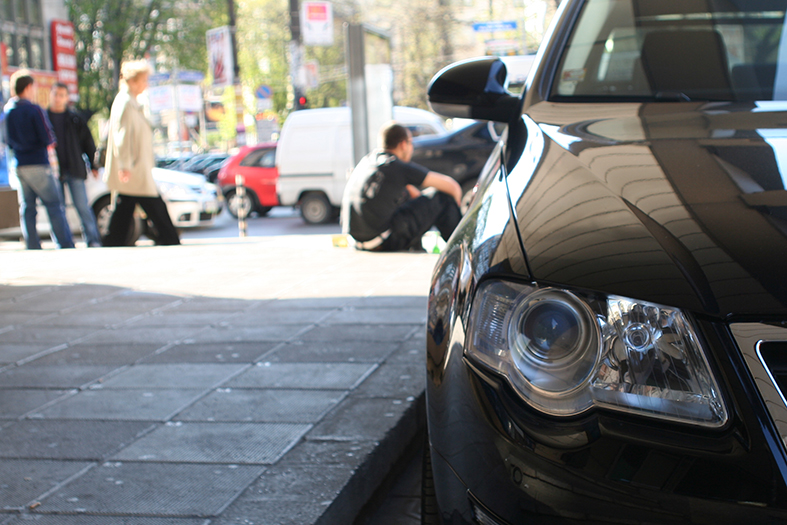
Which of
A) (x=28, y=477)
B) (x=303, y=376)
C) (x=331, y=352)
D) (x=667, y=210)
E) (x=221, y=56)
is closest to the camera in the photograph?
(x=667, y=210)

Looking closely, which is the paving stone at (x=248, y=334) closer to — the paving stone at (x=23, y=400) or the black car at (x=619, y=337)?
the paving stone at (x=23, y=400)

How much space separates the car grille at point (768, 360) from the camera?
Answer: 3.96 ft

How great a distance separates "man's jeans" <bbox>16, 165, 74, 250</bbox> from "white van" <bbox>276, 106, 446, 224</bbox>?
662cm

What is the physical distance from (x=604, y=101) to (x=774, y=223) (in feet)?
3.37

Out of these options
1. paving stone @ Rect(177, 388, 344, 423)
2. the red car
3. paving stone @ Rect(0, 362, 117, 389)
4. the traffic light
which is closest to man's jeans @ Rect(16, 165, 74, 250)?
paving stone @ Rect(0, 362, 117, 389)

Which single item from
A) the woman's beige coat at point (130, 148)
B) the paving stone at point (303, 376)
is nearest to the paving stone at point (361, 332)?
the paving stone at point (303, 376)

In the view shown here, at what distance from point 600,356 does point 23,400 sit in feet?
8.26

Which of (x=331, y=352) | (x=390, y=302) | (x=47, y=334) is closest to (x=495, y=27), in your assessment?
(x=390, y=302)

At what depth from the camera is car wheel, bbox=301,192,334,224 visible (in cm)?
1535

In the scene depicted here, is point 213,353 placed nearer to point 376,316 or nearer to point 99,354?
point 99,354

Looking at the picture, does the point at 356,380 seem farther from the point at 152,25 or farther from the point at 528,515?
the point at 152,25

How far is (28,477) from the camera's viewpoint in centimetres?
239

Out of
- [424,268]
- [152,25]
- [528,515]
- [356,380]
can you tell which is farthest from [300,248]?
[152,25]

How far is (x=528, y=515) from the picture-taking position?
4.20ft
